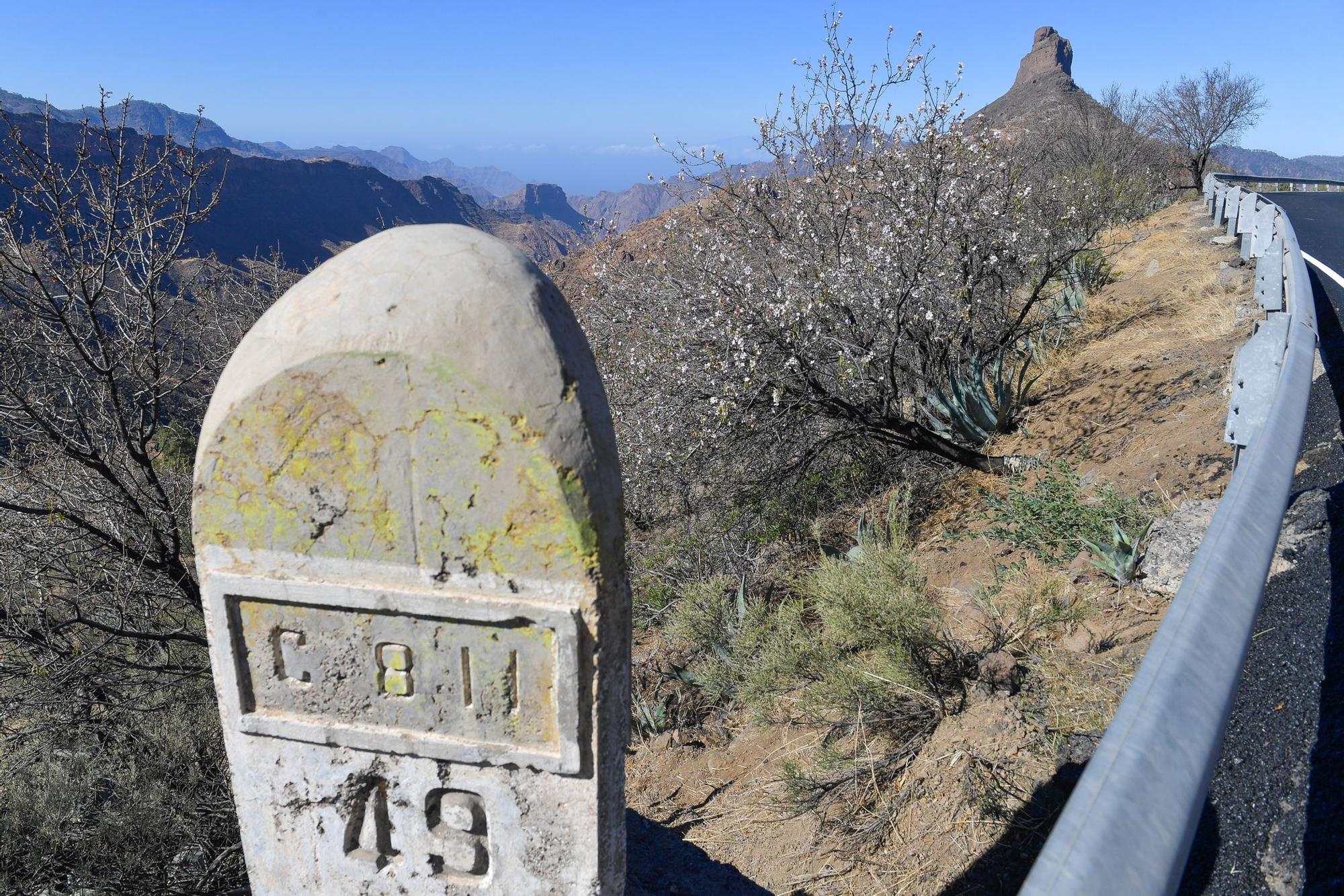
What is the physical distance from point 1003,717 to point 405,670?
232 centimetres

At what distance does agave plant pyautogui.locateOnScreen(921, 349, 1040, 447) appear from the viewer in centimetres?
615

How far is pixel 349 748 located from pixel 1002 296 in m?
6.22

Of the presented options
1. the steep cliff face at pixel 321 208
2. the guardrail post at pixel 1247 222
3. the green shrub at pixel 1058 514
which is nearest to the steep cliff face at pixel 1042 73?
the steep cliff face at pixel 321 208

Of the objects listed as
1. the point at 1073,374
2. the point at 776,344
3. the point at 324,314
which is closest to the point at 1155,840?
the point at 324,314

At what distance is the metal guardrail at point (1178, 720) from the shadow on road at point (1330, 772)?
1.31ft

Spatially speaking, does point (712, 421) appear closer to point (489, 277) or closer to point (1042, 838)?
point (1042, 838)

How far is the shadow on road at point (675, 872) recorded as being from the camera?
9.00 ft

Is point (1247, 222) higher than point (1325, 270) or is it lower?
higher

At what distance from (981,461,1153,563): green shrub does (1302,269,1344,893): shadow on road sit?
6.11 ft

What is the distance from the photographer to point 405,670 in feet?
5.77

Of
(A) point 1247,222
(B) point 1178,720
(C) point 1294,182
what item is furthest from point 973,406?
(C) point 1294,182

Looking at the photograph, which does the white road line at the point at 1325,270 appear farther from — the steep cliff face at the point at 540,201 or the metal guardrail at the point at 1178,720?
the steep cliff face at the point at 540,201

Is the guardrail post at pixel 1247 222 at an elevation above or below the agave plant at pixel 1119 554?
above

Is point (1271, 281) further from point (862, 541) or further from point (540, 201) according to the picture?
point (540, 201)
